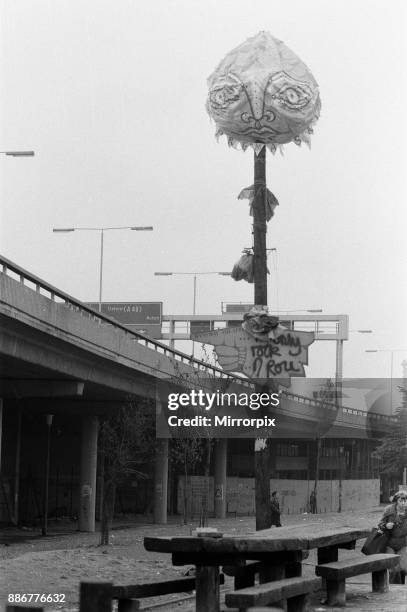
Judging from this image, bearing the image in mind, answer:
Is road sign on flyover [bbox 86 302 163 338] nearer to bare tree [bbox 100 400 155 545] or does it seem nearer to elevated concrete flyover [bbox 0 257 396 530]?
elevated concrete flyover [bbox 0 257 396 530]

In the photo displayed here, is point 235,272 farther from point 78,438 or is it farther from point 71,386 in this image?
point 78,438

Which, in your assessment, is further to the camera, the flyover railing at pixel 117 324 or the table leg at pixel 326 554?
the flyover railing at pixel 117 324

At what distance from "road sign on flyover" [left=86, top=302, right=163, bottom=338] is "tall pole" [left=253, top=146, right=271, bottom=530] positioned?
189 ft

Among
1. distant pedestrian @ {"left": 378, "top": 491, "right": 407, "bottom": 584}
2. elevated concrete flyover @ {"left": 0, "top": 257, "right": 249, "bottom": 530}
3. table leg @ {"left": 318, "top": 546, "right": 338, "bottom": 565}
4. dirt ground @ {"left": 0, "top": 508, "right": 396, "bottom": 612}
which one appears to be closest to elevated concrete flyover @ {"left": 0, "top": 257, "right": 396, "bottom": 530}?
elevated concrete flyover @ {"left": 0, "top": 257, "right": 249, "bottom": 530}

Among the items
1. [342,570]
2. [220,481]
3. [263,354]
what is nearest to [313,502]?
[220,481]

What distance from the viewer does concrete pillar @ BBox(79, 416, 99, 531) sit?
148 ft

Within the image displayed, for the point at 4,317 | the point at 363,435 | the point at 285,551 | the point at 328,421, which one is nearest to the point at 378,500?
the point at 363,435

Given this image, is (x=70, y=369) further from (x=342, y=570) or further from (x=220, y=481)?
(x=220, y=481)

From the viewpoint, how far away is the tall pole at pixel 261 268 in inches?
768

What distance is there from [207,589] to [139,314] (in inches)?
2645

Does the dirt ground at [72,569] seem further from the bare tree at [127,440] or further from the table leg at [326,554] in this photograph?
the bare tree at [127,440]

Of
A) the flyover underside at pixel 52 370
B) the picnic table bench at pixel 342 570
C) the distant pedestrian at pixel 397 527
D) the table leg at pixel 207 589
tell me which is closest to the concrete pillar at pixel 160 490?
the flyover underside at pixel 52 370

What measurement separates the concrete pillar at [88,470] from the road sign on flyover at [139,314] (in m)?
32.1

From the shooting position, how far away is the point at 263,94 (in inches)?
727
